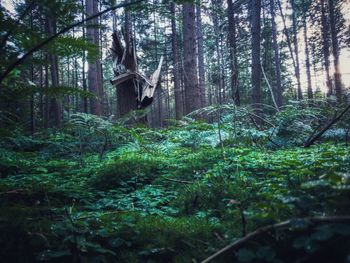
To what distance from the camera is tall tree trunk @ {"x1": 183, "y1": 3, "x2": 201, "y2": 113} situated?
32.0ft

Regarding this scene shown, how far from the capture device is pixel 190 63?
9.84m

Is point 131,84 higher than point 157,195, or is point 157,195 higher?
point 131,84

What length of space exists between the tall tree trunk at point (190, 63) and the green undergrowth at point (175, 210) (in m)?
5.44

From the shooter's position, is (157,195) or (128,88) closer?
(157,195)

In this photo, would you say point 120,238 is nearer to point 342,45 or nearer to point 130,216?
point 130,216

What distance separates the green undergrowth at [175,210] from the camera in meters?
1.70

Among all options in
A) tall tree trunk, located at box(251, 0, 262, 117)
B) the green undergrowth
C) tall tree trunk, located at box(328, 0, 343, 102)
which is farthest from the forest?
tall tree trunk, located at box(328, 0, 343, 102)

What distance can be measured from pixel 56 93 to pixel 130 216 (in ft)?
5.17

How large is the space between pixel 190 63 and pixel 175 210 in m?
7.52

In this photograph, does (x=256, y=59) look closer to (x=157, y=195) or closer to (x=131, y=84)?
(x=131, y=84)

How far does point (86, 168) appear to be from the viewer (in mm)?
4770

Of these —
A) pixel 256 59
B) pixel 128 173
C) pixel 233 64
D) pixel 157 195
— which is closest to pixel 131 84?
pixel 256 59

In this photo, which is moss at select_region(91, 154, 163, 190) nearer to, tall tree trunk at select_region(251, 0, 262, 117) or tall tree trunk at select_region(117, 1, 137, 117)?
tall tree trunk at select_region(117, 1, 137, 117)

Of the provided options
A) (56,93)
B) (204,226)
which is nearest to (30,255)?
(204,226)
